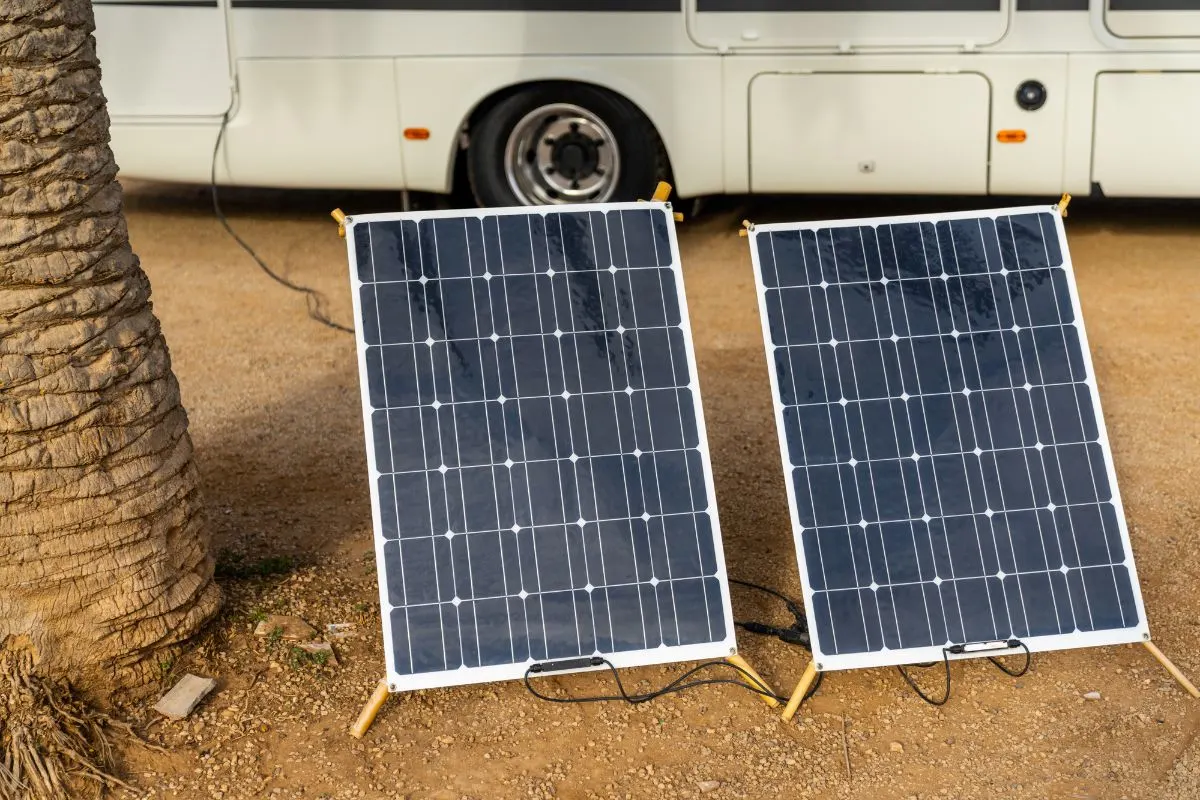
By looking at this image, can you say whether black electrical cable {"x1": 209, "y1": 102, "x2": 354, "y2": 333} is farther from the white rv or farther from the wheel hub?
the wheel hub

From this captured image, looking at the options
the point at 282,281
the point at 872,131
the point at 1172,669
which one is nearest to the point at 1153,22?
the point at 872,131

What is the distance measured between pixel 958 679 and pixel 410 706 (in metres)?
2.03

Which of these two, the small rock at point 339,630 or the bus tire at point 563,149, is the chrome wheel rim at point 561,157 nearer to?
the bus tire at point 563,149

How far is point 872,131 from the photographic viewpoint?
8852 mm

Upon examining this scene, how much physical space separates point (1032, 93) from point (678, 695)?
5251mm

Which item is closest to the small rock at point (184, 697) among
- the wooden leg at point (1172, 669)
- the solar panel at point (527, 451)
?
the solar panel at point (527, 451)

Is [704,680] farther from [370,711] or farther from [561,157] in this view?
[561,157]

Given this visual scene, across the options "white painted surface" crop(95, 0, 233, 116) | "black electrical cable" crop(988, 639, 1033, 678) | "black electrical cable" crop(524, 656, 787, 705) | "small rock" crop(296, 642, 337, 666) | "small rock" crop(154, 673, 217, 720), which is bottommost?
"black electrical cable" crop(988, 639, 1033, 678)

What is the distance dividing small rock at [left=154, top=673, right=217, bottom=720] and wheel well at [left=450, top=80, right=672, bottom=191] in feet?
16.6

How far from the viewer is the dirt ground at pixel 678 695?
183 inches

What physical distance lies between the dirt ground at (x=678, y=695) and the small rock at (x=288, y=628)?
5 cm

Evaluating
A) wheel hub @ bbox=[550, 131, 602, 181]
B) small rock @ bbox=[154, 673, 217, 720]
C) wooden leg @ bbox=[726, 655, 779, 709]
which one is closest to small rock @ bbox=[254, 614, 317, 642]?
small rock @ bbox=[154, 673, 217, 720]

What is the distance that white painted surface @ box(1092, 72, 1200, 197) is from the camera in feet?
27.9

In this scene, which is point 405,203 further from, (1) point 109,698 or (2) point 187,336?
(1) point 109,698
